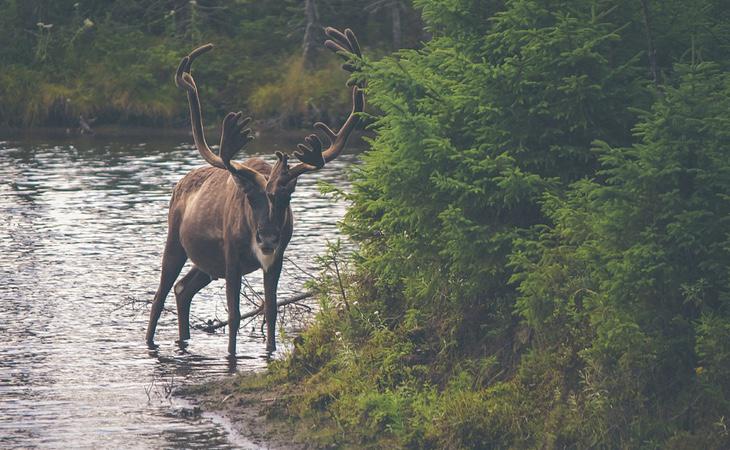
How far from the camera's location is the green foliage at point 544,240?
862 centimetres

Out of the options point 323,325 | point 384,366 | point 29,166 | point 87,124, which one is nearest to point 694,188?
point 384,366

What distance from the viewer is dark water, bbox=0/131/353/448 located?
1116cm

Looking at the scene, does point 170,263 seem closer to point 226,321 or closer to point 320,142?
point 226,321

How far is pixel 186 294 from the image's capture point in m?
14.7

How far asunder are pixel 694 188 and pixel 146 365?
611 cm

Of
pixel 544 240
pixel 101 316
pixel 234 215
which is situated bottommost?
pixel 101 316

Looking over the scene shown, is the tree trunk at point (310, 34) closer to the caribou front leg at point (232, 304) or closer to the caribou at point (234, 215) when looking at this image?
the caribou at point (234, 215)

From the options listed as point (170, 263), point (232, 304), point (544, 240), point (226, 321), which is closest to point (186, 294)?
point (170, 263)

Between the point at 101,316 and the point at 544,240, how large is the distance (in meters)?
7.31

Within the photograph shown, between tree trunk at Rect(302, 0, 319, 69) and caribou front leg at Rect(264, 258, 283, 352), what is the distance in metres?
29.5

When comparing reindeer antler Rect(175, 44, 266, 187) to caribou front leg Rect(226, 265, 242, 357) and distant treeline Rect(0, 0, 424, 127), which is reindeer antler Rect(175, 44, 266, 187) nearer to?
caribou front leg Rect(226, 265, 242, 357)

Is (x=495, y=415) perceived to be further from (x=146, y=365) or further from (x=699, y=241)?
(x=146, y=365)

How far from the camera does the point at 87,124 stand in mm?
41250

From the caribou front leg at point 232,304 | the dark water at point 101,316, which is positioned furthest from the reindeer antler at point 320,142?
the dark water at point 101,316
